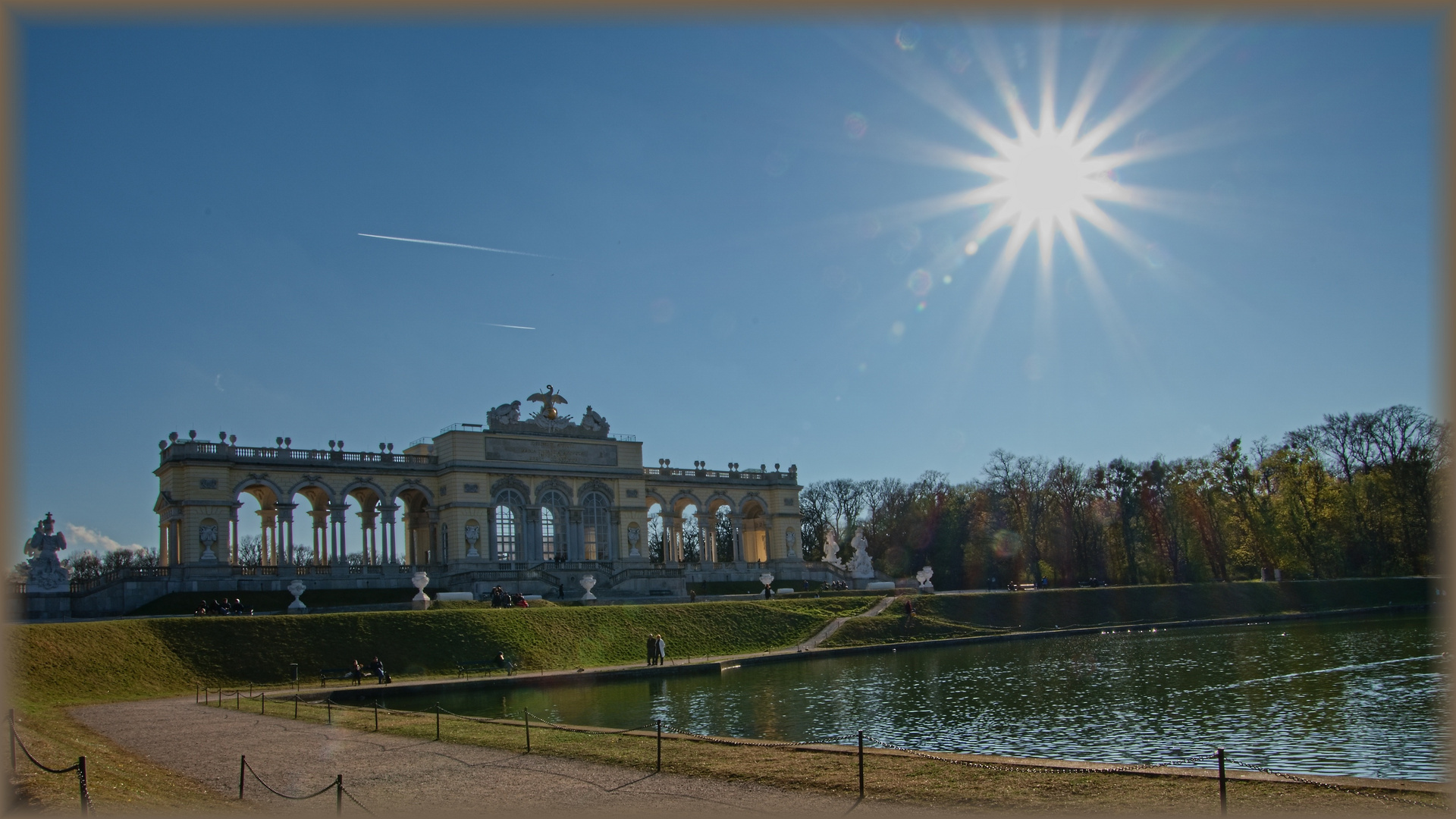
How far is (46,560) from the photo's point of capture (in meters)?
39.8

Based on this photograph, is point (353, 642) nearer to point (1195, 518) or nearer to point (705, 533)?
point (705, 533)

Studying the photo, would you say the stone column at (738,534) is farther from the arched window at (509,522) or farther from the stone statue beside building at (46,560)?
the stone statue beside building at (46,560)

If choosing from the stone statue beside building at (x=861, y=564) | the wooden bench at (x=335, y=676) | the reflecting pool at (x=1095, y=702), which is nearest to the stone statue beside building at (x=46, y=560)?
the wooden bench at (x=335, y=676)

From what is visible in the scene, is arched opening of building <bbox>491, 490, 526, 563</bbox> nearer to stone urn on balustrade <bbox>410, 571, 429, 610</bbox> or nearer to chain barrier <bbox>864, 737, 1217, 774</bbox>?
stone urn on balustrade <bbox>410, 571, 429, 610</bbox>

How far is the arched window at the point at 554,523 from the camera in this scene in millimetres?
60719

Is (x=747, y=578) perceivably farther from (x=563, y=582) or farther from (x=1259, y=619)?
(x=1259, y=619)

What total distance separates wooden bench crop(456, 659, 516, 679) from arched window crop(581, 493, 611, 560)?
26.2 metres

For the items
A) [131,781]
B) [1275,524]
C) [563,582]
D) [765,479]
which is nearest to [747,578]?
[765,479]

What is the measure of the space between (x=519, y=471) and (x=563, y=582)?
767cm

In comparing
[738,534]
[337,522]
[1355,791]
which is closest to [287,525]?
[337,522]

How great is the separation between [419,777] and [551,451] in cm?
4694

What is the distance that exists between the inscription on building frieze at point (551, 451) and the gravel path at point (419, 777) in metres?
38.4

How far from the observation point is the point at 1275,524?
2670 inches

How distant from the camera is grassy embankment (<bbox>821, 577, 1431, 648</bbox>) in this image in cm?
4588
